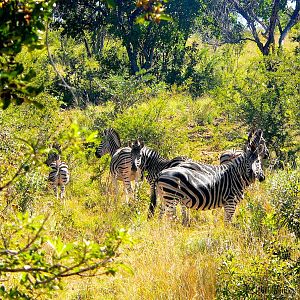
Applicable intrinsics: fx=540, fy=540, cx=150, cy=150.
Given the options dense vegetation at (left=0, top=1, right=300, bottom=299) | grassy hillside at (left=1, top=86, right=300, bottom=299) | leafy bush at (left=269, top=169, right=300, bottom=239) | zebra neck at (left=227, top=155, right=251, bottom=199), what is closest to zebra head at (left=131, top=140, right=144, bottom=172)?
dense vegetation at (left=0, top=1, right=300, bottom=299)

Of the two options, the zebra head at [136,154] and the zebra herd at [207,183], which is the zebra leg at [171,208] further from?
the zebra head at [136,154]

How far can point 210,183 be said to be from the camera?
7.84m

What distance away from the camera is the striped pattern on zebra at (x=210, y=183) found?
7.66 m

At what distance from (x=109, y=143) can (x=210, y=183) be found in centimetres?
529

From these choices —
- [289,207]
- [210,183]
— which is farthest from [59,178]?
[289,207]

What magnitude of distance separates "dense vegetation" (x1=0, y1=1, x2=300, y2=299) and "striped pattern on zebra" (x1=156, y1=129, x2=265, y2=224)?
0.23 meters

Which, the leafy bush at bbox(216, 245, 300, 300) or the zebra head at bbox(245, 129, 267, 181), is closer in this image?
the leafy bush at bbox(216, 245, 300, 300)

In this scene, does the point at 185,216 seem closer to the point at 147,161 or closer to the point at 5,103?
the point at 147,161

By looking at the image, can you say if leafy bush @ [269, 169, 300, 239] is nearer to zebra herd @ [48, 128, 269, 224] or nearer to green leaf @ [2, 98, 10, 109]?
green leaf @ [2, 98, 10, 109]

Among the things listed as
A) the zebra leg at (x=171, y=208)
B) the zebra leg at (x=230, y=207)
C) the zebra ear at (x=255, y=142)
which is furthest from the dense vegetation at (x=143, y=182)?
the zebra ear at (x=255, y=142)

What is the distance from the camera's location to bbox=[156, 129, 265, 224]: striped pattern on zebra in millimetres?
7660

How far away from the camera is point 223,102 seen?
13.6m

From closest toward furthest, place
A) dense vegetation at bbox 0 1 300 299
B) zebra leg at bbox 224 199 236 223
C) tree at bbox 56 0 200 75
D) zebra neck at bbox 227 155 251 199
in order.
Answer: dense vegetation at bbox 0 1 300 299 < zebra leg at bbox 224 199 236 223 < zebra neck at bbox 227 155 251 199 < tree at bbox 56 0 200 75

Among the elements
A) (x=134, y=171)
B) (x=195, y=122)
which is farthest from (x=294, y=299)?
(x=195, y=122)
